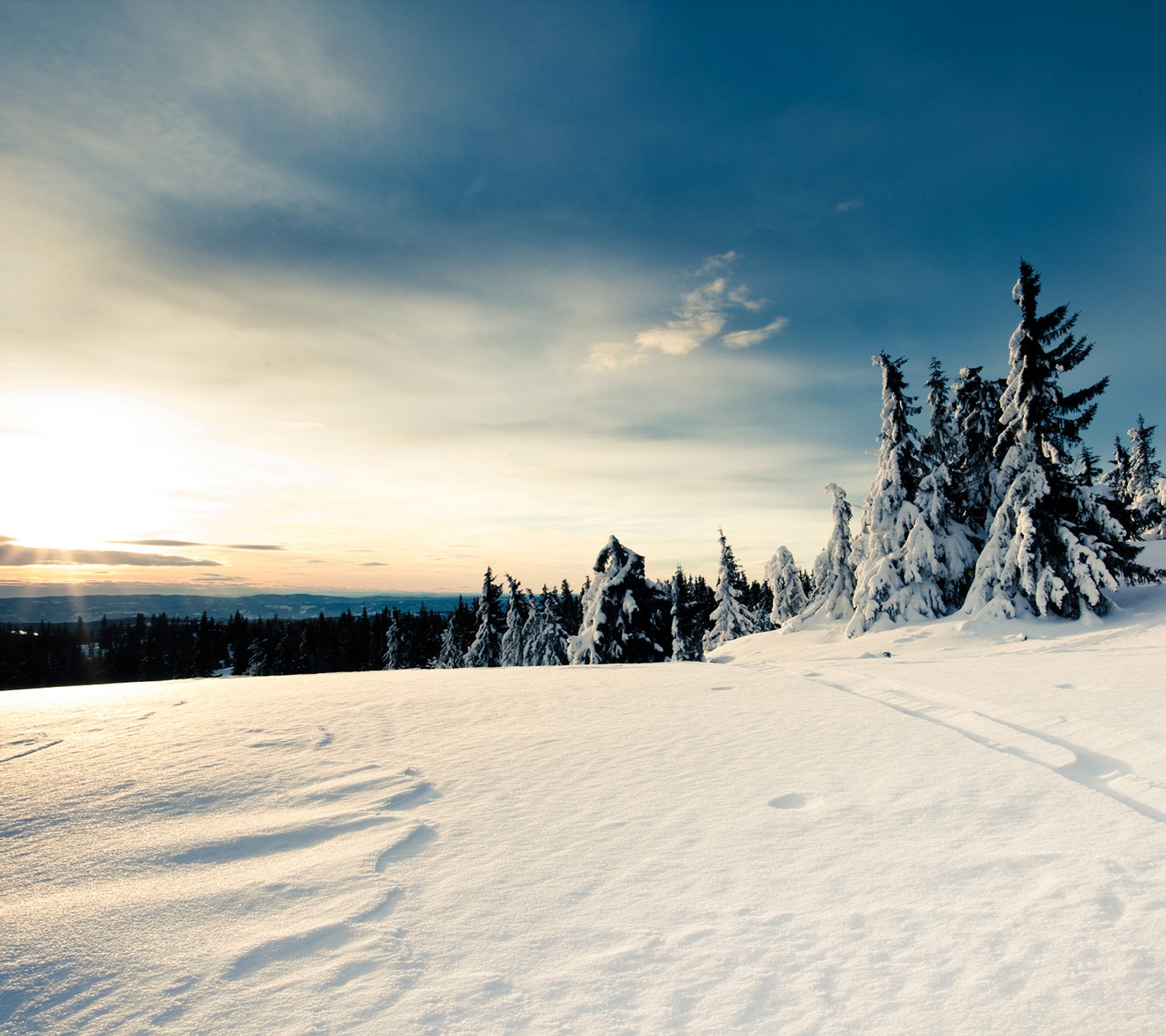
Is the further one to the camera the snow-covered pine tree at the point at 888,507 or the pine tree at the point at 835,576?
the pine tree at the point at 835,576

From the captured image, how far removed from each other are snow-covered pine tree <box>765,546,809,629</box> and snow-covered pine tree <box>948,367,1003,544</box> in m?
14.9

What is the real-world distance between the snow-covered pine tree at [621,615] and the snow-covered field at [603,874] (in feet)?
53.8

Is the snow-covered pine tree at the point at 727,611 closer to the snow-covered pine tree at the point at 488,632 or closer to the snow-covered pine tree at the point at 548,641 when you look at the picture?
the snow-covered pine tree at the point at 548,641

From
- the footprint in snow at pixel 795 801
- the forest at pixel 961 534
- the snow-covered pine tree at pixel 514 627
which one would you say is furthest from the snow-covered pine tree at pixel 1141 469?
the footprint in snow at pixel 795 801

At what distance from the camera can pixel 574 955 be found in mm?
2600

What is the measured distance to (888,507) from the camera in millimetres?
23422

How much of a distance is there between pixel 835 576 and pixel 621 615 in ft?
48.8

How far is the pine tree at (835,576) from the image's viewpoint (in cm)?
2959

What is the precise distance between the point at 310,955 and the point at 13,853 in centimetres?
275

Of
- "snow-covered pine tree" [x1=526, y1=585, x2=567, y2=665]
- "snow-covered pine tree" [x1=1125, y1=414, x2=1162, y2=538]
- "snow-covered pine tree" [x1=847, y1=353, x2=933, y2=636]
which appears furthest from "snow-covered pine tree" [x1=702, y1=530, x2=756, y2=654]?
"snow-covered pine tree" [x1=1125, y1=414, x2=1162, y2=538]

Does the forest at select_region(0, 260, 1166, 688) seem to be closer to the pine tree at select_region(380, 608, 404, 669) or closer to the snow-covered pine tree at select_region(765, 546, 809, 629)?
the snow-covered pine tree at select_region(765, 546, 809, 629)

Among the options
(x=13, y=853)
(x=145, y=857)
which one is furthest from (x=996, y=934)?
(x=13, y=853)

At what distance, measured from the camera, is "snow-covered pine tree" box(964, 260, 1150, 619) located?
1727 centimetres

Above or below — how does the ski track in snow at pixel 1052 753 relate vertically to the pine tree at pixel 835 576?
below
